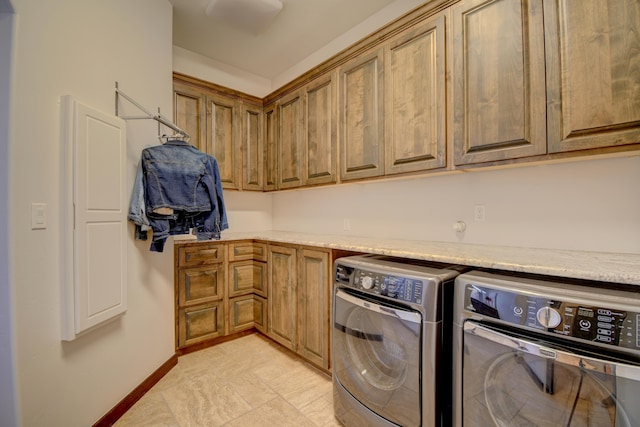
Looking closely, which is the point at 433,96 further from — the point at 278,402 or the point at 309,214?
the point at 278,402

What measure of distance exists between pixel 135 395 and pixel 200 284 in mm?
867

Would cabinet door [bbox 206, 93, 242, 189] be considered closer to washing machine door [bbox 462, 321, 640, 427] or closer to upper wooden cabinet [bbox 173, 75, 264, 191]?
upper wooden cabinet [bbox 173, 75, 264, 191]

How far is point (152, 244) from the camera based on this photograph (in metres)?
1.91

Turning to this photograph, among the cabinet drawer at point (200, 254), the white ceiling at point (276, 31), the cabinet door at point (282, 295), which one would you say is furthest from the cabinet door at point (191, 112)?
the cabinet door at point (282, 295)

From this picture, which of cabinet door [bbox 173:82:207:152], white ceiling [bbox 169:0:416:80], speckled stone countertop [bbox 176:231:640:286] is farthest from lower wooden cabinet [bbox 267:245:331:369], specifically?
white ceiling [bbox 169:0:416:80]

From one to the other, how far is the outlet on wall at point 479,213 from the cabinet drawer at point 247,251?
172 centimetres

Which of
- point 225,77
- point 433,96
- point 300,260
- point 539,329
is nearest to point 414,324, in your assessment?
point 539,329

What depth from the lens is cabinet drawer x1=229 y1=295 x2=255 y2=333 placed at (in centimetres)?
264

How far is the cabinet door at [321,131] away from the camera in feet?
7.73

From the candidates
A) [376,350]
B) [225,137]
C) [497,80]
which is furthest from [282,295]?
[497,80]

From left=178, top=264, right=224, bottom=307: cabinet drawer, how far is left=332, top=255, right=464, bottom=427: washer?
1.35 meters

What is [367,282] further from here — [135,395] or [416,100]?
[135,395]

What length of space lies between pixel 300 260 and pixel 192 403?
45.4 inches

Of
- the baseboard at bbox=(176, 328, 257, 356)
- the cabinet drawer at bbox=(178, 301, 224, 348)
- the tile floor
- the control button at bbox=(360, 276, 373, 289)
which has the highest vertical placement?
the control button at bbox=(360, 276, 373, 289)
